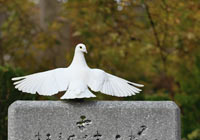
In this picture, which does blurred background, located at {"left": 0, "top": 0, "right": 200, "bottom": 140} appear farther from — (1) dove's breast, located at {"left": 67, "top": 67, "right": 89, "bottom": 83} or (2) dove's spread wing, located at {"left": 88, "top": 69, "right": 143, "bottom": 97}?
(1) dove's breast, located at {"left": 67, "top": 67, "right": 89, "bottom": 83}

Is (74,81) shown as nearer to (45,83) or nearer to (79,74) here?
(79,74)

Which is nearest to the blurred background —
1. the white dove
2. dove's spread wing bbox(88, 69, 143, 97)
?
dove's spread wing bbox(88, 69, 143, 97)

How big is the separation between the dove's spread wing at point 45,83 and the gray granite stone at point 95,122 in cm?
13

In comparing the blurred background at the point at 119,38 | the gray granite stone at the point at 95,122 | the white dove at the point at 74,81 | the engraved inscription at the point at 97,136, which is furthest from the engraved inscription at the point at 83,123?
the blurred background at the point at 119,38

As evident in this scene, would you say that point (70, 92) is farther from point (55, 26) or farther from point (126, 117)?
point (55, 26)

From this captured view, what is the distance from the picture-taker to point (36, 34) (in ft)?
28.6

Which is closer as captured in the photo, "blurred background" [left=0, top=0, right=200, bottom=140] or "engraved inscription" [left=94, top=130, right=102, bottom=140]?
"engraved inscription" [left=94, top=130, right=102, bottom=140]

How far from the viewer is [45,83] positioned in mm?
3162

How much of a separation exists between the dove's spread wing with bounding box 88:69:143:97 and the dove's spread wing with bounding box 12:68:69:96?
0.21 m

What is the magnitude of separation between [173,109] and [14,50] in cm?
619

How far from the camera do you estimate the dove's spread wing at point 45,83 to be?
123 inches

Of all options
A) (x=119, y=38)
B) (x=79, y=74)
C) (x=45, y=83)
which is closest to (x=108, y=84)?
(x=79, y=74)

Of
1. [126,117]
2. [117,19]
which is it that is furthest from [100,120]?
[117,19]

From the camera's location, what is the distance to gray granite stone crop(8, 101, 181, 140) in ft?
10.2
